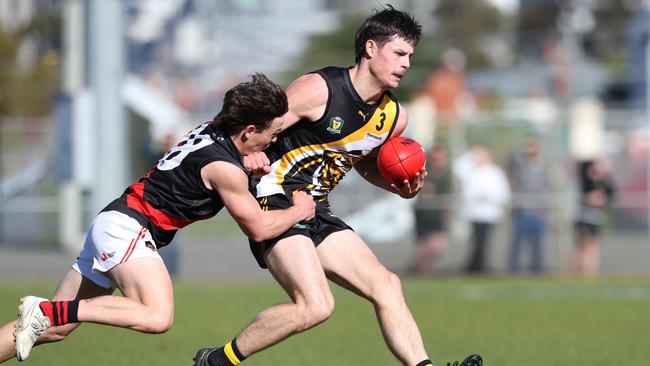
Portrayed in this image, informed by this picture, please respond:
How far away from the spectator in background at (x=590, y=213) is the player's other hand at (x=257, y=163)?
11048mm

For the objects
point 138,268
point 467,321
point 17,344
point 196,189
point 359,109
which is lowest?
point 467,321

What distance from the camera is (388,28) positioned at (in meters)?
6.55

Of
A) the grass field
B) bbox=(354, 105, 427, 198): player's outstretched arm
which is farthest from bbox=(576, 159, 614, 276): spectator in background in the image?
bbox=(354, 105, 427, 198): player's outstretched arm

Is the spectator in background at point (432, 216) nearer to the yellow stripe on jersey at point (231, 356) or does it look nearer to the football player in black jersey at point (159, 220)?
the yellow stripe on jersey at point (231, 356)

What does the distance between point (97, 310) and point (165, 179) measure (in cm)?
78

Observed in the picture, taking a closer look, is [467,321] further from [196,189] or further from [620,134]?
[620,134]

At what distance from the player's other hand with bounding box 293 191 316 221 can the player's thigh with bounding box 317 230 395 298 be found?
9.3 inches

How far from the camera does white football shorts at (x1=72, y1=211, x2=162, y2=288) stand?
6004mm

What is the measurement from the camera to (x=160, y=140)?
15.3 metres

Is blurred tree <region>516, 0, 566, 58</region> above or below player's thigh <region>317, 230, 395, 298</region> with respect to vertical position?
above

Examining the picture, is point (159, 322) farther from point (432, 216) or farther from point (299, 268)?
point (432, 216)

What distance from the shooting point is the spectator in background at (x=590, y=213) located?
16.6 meters

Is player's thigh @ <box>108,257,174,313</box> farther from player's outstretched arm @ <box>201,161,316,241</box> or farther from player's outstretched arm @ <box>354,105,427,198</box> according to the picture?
player's outstretched arm @ <box>354,105,427,198</box>

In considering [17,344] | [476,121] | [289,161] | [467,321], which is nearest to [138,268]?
[17,344]
